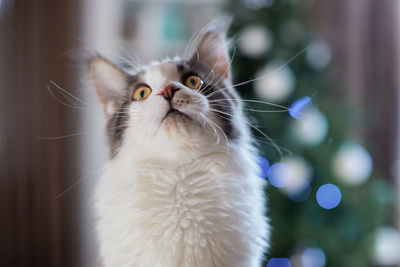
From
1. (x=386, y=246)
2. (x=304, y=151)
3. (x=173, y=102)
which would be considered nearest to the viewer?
(x=173, y=102)

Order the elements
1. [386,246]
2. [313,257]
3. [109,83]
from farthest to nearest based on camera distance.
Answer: [386,246] → [313,257] → [109,83]

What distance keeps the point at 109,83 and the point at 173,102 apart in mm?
182

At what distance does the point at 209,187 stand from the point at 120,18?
7.15 ft

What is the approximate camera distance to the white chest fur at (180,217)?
0.54 m

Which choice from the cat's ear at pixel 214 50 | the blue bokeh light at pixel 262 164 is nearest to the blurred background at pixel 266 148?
the blue bokeh light at pixel 262 164

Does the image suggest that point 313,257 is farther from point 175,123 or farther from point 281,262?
point 175,123

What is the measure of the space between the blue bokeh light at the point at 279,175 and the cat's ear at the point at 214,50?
0.74 meters

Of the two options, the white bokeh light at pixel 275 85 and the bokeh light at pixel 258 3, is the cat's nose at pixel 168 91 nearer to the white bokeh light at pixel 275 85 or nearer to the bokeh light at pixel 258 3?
the white bokeh light at pixel 275 85

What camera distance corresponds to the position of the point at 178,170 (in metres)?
0.58

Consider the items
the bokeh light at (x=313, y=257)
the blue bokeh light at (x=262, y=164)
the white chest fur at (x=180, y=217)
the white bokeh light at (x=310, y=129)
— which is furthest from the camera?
the bokeh light at (x=313, y=257)

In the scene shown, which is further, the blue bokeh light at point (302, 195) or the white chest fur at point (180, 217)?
the blue bokeh light at point (302, 195)

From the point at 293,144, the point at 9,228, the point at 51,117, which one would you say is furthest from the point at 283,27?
the point at 9,228

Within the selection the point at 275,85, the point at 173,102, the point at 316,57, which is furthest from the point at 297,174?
the point at 173,102

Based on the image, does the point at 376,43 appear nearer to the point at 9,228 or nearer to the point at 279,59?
the point at 279,59
